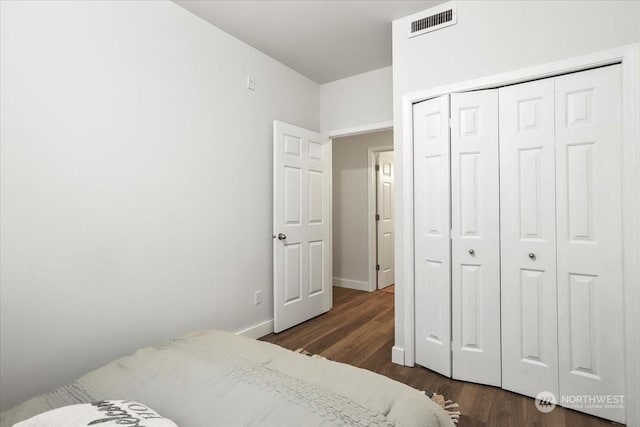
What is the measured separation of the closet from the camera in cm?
186

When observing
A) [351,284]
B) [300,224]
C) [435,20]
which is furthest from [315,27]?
[351,284]

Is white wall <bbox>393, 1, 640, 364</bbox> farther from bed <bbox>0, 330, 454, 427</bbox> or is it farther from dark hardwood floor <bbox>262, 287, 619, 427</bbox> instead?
bed <bbox>0, 330, 454, 427</bbox>

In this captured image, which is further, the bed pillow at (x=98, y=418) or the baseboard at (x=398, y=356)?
the baseboard at (x=398, y=356)

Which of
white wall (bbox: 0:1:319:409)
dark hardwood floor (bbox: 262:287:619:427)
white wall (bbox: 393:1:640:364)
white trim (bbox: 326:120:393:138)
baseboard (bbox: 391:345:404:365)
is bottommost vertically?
dark hardwood floor (bbox: 262:287:619:427)

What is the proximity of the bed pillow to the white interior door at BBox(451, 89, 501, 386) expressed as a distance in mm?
2030

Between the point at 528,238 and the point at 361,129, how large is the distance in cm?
206

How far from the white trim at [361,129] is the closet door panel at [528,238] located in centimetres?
133

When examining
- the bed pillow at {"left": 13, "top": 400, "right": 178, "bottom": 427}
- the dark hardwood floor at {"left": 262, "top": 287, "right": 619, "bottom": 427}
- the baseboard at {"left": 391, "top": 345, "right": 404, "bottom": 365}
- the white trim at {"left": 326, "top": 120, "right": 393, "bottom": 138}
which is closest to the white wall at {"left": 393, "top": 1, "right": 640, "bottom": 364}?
the baseboard at {"left": 391, "top": 345, "right": 404, "bottom": 365}

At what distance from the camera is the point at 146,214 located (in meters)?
2.22

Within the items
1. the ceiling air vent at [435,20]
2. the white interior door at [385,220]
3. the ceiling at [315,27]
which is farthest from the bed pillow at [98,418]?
the white interior door at [385,220]

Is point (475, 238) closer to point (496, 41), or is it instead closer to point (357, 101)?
point (496, 41)

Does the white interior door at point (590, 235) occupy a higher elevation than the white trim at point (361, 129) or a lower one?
lower

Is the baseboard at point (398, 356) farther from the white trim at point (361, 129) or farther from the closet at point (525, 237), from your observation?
the white trim at point (361, 129)

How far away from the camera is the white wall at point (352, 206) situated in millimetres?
4922
